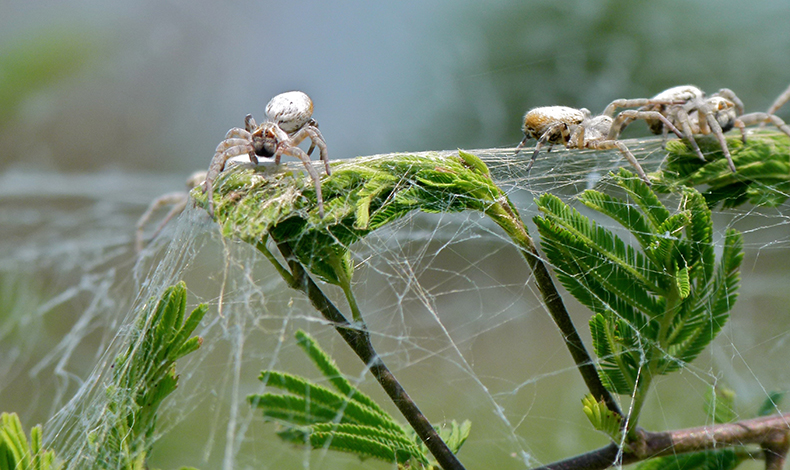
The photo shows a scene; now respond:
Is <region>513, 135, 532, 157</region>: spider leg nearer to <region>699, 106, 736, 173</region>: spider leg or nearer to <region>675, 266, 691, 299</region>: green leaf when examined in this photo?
<region>699, 106, 736, 173</region>: spider leg

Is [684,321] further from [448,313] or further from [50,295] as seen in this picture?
[50,295]

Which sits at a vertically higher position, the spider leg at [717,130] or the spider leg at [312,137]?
the spider leg at [312,137]

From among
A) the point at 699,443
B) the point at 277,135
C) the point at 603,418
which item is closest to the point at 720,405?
the point at 699,443

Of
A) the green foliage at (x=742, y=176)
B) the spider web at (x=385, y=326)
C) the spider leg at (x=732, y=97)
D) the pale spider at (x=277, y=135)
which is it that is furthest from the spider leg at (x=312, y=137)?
the spider leg at (x=732, y=97)

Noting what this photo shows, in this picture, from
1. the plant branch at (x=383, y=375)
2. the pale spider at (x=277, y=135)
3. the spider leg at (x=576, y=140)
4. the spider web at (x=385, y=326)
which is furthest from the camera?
the spider leg at (x=576, y=140)

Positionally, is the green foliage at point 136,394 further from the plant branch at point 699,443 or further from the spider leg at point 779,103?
the spider leg at point 779,103

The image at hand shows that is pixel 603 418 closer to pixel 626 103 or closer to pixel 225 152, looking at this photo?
pixel 225 152
